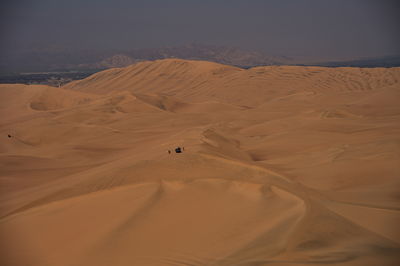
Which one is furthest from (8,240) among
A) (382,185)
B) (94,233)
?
(382,185)

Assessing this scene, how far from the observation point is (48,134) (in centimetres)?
2045

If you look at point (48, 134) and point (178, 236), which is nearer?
point (178, 236)

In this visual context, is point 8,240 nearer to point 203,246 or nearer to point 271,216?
point 203,246

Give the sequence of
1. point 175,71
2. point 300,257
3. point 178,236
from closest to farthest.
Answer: point 300,257, point 178,236, point 175,71

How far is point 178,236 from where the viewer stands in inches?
226

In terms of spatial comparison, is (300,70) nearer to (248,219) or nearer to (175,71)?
(175,71)

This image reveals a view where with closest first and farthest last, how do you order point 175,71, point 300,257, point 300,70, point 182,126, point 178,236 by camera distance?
point 300,257, point 178,236, point 182,126, point 300,70, point 175,71

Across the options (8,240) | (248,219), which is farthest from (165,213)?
(8,240)

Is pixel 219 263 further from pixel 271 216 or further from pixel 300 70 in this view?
pixel 300 70

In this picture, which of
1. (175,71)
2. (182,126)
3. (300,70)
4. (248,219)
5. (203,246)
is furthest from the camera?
(175,71)

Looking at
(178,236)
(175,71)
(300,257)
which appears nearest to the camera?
(300,257)

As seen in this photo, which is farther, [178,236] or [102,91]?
[102,91]

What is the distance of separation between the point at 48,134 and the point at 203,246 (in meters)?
17.2

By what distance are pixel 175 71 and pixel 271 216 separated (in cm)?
5487
